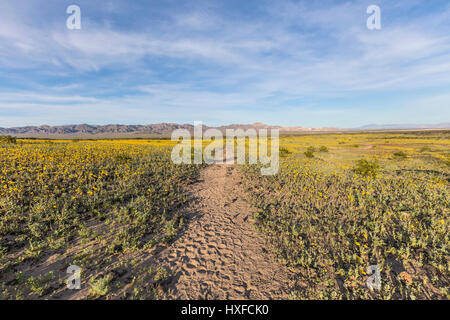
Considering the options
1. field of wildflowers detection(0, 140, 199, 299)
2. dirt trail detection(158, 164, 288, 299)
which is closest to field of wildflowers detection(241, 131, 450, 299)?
dirt trail detection(158, 164, 288, 299)

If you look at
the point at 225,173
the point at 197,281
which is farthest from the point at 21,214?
the point at 225,173

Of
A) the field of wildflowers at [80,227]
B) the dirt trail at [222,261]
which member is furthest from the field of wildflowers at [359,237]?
the field of wildflowers at [80,227]

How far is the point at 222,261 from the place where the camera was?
5312mm

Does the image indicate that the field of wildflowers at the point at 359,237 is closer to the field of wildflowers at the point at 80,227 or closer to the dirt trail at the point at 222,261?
the dirt trail at the point at 222,261

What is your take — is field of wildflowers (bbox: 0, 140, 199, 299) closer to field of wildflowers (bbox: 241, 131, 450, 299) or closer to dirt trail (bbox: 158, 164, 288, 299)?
dirt trail (bbox: 158, 164, 288, 299)

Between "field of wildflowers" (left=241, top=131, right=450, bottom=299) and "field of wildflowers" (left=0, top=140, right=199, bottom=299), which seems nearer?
"field of wildflowers" (left=0, top=140, right=199, bottom=299)

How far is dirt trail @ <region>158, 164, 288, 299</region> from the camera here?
427 centimetres

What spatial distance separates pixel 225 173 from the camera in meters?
16.1

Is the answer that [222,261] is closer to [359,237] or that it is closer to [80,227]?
[359,237]

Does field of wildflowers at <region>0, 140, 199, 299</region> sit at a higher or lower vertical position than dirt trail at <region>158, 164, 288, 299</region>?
higher

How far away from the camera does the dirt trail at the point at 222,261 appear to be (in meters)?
4.27

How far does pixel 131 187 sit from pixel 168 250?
5.51 m

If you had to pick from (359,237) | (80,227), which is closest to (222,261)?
(359,237)
